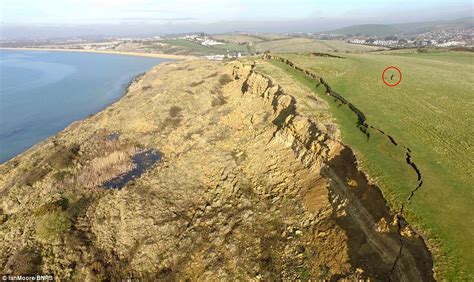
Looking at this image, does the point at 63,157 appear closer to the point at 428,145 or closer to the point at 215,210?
the point at 215,210

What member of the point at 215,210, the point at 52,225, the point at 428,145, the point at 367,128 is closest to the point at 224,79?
the point at 367,128

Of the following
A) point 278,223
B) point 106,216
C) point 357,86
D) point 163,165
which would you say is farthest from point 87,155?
point 357,86

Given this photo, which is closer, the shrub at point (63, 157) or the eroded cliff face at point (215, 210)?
the eroded cliff face at point (215, 210)

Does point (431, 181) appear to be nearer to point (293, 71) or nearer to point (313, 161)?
point (313, 161)

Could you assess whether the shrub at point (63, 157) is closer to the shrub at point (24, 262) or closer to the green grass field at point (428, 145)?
the shrub at point (24, 262)

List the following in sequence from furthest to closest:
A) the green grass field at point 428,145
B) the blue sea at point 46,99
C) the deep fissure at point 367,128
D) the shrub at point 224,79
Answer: the shrub at point 224,79 < the blue sea at point 46,99 < the deep fissure at point 367,128 < the green grass field at point 428,145

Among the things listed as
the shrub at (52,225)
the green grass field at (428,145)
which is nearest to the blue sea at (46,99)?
the shrub at (52,225)

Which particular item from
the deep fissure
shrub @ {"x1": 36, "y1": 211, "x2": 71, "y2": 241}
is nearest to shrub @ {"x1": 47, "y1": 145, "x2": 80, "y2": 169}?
shrub @ {"x1": 36, "y1": 211, "x2": 71, "y2": 241}
